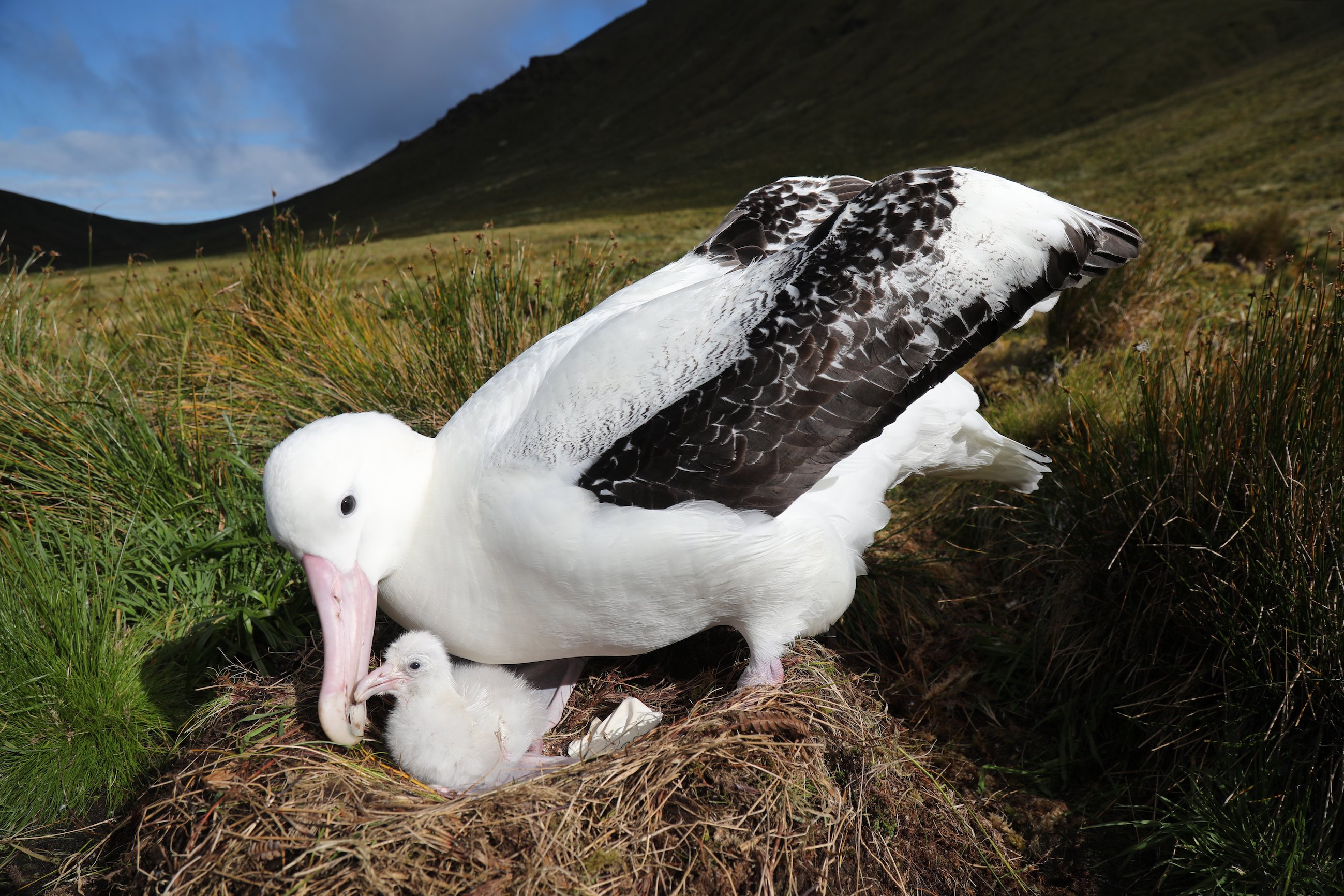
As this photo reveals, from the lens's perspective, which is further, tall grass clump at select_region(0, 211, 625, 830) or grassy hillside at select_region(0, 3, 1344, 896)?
tall grass clump at select_region(0, 211, 625, 830)

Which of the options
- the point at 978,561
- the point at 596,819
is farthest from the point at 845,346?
the point at 978,561

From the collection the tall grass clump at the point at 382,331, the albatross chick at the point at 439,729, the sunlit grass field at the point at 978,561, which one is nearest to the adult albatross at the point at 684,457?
the albatross chick at the point at 439,729

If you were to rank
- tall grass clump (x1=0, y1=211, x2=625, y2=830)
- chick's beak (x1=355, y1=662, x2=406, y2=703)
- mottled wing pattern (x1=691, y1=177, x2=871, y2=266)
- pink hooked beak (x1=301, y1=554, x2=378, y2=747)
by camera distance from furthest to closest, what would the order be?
mottled wing pattern (x1=691, y1=177, x2=871, y2=266)
tall grass clump (x1=0, y1=211, x2=625, y2=830)
chick's beak (x1=355, y1=662, x2=406, y2=703)
pink hooked beak (x1=301, y1=554, x2=378, y2=747)

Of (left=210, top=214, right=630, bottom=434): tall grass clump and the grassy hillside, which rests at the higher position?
(left=210, top=214, right=630, bottom=434): tall grass clump

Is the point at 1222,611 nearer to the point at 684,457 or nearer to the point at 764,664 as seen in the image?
the point at 764,664

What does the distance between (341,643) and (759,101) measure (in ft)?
369

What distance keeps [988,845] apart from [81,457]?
14.8 ft

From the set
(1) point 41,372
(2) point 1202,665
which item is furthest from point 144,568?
(2) point 1202,665

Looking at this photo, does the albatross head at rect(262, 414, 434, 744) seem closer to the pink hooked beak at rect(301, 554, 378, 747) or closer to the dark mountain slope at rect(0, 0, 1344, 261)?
the pink hooked beak at rect(301, 554, 378, 747)

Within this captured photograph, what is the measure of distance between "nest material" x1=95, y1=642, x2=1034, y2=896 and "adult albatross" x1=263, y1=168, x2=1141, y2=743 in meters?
0.29

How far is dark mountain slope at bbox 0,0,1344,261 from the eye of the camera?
197 ft

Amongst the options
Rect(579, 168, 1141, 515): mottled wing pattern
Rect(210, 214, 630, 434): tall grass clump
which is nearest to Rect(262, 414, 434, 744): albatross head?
Rect(579, 168, 1141, 515): mottled wing pattern

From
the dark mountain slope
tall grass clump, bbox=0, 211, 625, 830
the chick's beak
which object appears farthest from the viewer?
the dark mountain slope

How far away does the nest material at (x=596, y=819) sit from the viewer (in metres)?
2.37
